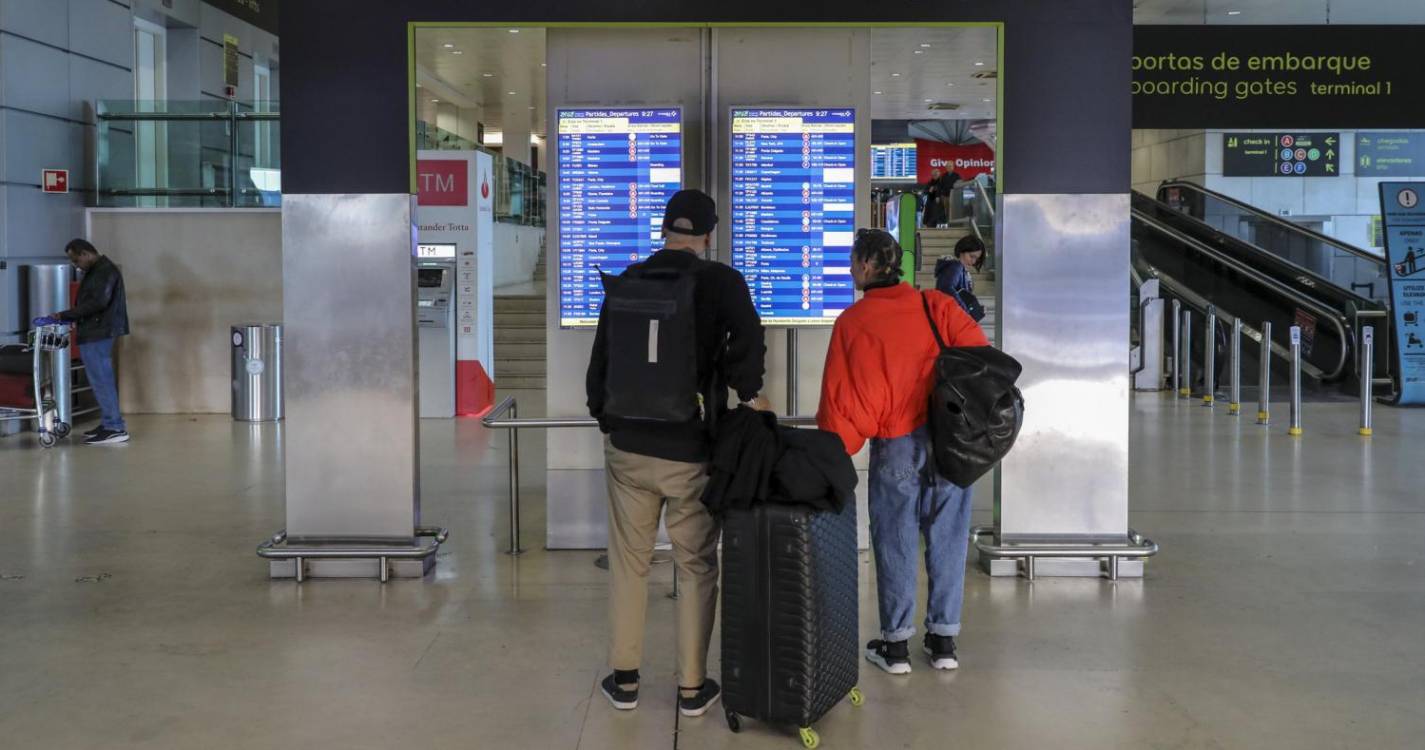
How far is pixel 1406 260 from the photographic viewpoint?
13.4 metres

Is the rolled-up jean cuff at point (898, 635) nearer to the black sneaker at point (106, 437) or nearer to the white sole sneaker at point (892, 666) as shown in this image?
the white sole sneaker at point (892, 666)

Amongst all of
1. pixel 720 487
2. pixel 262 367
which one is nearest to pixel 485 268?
pixel 262 367

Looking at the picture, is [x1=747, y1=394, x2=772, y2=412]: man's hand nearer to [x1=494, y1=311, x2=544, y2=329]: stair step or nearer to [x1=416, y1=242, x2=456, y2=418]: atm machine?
[x1=416, y1=242, x2=456, y2=418]: atm machine

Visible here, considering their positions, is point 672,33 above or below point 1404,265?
above

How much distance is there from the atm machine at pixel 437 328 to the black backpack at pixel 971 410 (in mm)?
8577

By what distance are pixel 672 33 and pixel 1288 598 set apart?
3681mm

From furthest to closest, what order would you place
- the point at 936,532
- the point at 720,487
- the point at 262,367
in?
the point at 262,367 → the point at 936,532 → the point at 720,487

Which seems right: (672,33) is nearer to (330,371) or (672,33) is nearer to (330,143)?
(330,143)

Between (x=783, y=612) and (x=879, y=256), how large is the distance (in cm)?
129

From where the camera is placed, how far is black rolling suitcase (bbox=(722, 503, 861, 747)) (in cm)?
406

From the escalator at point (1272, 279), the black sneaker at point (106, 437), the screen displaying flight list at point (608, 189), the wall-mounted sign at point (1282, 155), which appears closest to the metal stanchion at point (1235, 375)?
the escalator at point (1272, 279)

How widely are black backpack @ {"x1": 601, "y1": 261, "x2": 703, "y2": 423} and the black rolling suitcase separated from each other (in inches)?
15.4

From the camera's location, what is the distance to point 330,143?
20.1ft

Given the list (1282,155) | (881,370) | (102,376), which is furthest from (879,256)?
(1282,155)
